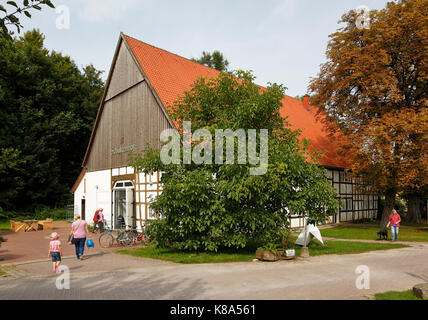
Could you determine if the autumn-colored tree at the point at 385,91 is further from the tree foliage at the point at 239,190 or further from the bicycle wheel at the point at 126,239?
the bicycle wheel at the point at 126,239

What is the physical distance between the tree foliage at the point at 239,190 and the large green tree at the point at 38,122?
22.7 metres

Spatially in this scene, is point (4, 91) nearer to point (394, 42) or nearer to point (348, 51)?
point (348, 51)

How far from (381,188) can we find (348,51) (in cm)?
814

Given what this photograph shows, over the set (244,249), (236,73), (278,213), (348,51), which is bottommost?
(244,249)

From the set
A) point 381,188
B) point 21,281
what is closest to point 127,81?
point 21,281

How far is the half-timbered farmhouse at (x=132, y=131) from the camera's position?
61.1ft

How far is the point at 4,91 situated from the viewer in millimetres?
30625

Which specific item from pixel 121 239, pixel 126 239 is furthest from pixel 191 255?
pixel 121 239

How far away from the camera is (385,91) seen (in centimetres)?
2002

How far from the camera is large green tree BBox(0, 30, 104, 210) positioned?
101 feet

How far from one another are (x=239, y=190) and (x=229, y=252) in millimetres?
2728

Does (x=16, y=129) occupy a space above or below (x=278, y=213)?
above

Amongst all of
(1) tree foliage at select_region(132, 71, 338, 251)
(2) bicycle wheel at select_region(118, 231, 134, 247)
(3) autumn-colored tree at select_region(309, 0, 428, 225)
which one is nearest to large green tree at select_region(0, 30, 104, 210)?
(2) bicycle wheel at select_region(118, 231, 134, 247)

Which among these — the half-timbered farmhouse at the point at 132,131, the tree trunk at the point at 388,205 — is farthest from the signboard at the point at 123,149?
the tree trunk at the point at 388,205
